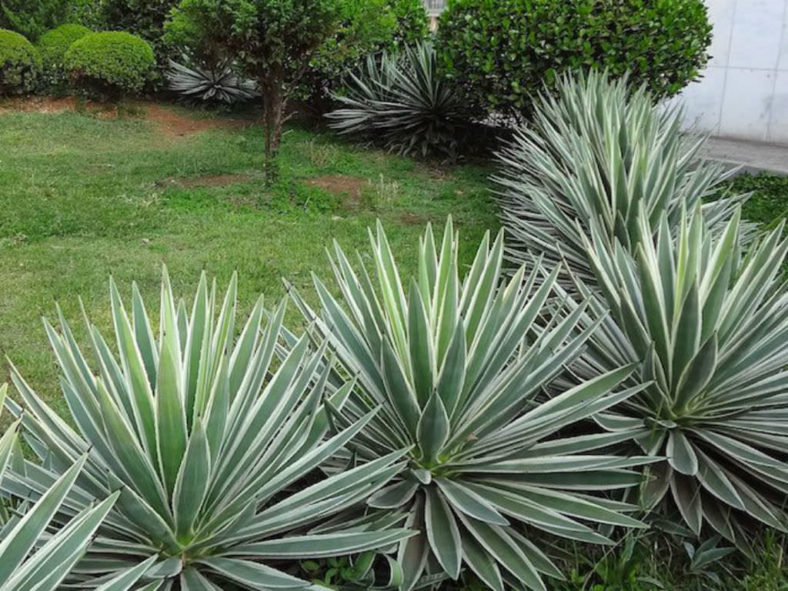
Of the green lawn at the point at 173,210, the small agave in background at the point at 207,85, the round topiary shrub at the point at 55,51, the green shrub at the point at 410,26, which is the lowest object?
the green lawn at the point at 173,210

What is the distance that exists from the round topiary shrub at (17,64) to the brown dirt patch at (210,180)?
468 cm

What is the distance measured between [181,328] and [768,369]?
6.11 ft

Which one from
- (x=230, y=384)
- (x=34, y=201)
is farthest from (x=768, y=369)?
(x=34, y=201)

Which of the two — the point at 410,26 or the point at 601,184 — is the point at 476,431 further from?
the point at 410,26

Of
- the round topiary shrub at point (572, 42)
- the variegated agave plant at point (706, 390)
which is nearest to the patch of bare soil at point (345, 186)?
the round topiary shrub at point (572, 42)

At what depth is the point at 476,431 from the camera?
2.35 metres

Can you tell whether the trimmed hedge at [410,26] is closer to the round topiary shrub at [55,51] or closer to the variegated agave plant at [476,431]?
the round topiary shrub at [55,51]

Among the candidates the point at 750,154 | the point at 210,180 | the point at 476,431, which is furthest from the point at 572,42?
the point at 476,431

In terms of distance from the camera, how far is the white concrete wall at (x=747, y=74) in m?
11.1

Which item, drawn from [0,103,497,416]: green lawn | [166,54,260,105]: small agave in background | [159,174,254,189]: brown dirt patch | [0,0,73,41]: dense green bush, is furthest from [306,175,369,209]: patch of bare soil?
[0,0,73,41]: dense green bush

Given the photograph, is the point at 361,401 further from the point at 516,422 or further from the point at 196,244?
the point at 196,244

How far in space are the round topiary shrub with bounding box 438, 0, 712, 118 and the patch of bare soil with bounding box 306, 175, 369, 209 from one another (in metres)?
1.67

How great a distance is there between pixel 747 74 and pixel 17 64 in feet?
33.0

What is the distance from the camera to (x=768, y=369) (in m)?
2.60
